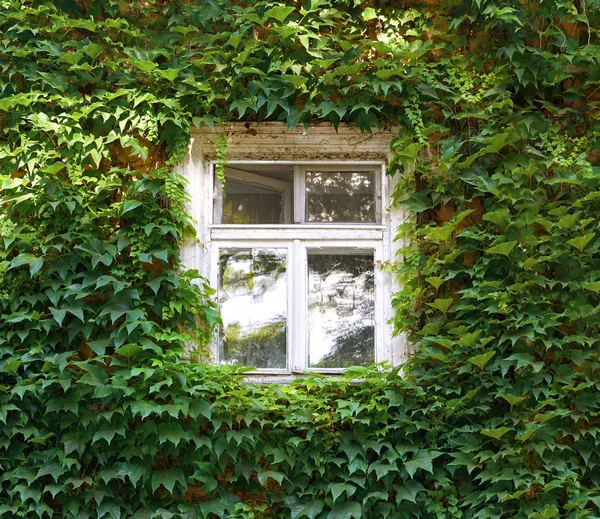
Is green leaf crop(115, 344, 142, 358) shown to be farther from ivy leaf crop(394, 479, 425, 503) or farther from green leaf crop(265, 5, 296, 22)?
green leaf crop(265, 5, 296, 22)

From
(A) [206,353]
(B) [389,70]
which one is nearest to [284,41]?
(B) [389,70]

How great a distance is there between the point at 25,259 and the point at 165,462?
1.30 m

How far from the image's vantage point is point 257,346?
436cm

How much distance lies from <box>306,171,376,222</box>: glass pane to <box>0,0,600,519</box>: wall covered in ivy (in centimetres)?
23

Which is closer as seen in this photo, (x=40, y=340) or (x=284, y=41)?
(x=40, y=340)

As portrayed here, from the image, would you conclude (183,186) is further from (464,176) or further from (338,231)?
(464,176)

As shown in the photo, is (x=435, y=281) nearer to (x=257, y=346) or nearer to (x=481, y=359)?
(x=481, y=359)

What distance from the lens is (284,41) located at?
14.5 ft

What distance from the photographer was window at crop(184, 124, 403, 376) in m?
4.36

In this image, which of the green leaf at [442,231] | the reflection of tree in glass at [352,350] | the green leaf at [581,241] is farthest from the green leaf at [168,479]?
the green leaf at [581,241]

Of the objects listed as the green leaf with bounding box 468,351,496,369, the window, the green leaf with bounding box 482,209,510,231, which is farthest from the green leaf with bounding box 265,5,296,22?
the green leaf with bounding box 468,351,496,369

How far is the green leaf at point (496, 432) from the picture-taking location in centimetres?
388

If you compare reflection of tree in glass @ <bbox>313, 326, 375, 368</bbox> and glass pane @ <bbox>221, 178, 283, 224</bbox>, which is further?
glass pane @ <bbox>221, 178, 283, 224</bbox>

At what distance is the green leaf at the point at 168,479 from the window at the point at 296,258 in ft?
2.33
